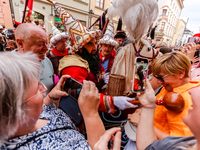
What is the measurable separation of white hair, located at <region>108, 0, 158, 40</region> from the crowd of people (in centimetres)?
1

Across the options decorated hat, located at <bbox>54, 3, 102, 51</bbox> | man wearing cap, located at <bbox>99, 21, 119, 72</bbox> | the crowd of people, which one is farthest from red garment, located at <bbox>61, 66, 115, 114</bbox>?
man wearing cap, located at <bbox>99, 21, 119, 72</bbox>

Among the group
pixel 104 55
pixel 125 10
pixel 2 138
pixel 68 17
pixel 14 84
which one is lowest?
pixel 2 138

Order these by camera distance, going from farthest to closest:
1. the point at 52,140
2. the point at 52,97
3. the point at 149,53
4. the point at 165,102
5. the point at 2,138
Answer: the point at 149,53, the point at 52,97, the point at 165,102, the point at 52,140, the point at 2,138

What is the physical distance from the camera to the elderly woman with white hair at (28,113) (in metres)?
0.50

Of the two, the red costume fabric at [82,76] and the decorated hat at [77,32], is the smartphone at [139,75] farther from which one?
the decorated hat at [77,32]

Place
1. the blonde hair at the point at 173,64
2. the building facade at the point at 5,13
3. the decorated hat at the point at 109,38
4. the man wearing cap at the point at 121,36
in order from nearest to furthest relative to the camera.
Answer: the blonde hair at the point at 173,64, the decorated hat at the point at 109,38, the man wearing cap at the point at 121,36, the building facade at the point at 5,13

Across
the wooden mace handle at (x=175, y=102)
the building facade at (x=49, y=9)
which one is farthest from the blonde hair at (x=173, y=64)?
the building facade at (x=49, y=9)

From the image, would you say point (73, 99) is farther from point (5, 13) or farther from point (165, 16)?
point (165, 16)

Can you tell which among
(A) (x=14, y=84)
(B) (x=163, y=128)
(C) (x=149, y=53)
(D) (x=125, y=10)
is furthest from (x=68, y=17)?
(B) (x=163, y=128)

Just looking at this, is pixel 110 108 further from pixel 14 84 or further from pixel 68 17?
pixel 68 17

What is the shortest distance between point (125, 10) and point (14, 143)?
1.76 m

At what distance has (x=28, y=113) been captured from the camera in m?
0.61

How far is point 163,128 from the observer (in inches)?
40.8

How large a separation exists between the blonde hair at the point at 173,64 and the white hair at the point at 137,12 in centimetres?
58
